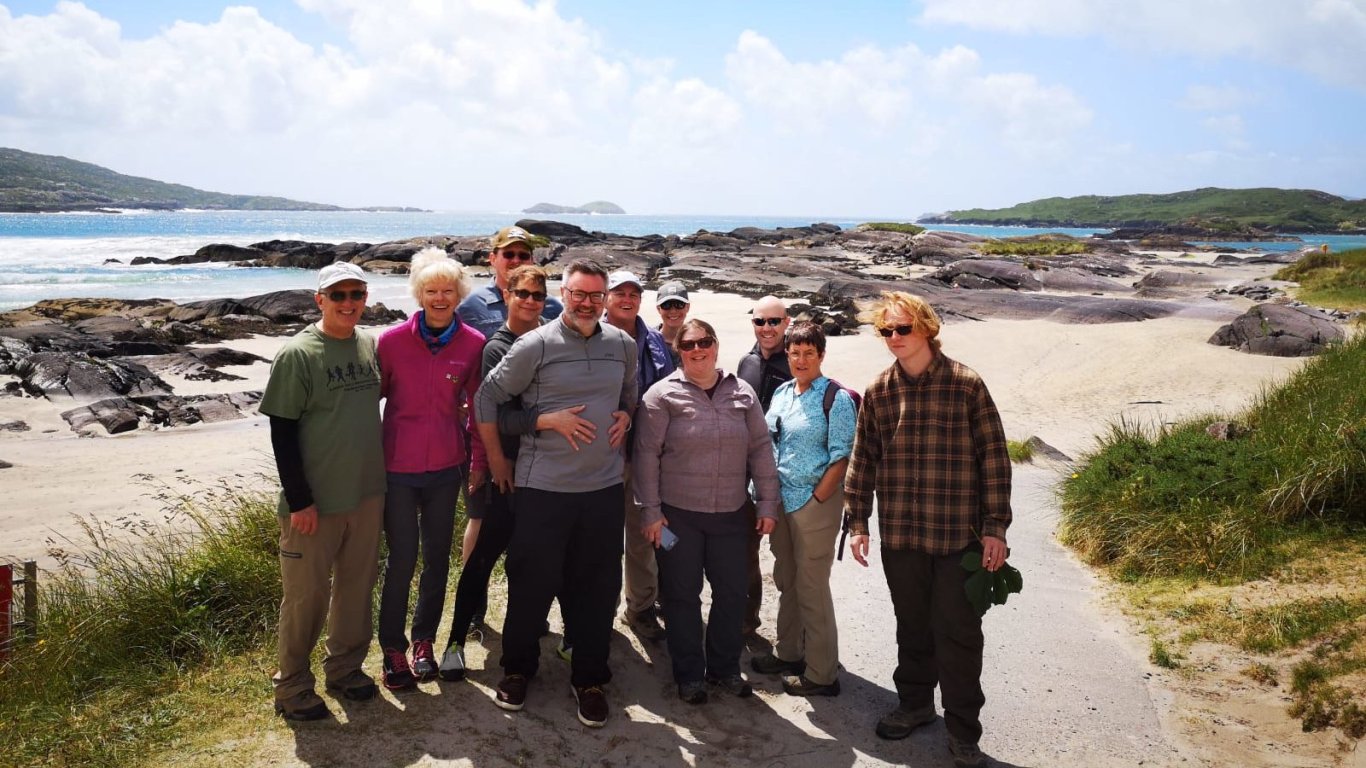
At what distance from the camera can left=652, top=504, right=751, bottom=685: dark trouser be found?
14.9 feet

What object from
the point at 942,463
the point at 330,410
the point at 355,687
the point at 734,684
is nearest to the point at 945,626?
the point at 942,463

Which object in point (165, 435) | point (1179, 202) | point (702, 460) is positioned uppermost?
point (1179, 202)

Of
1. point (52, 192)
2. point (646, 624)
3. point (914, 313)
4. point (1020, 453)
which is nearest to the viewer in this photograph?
point (914, 313)

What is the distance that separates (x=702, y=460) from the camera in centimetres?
446

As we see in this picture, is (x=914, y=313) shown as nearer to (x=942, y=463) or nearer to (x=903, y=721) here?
(x=942, y=463)

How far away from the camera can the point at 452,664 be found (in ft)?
15.4

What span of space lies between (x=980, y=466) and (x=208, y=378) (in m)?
16.8

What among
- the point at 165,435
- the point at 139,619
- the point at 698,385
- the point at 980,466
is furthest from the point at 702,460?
the point at 165,435

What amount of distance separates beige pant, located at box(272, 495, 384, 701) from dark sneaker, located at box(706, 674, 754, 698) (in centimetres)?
182

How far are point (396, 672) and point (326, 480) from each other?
1.14 metres

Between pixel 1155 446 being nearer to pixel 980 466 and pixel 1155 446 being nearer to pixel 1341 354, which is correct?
pixel 1341 354

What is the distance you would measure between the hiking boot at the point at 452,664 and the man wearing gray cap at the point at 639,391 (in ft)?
3.83

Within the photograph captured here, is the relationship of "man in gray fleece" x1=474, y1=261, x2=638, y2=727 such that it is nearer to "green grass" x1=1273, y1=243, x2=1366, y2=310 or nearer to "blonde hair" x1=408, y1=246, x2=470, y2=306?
"blonde hair" x1=408, y1=246, x2=470, y2=306

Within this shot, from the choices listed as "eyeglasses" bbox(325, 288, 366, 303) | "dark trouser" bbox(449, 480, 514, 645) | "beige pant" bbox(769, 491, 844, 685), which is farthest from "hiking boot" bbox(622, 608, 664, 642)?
"eyeglasses" bbox(325, 288, 366, 303)
